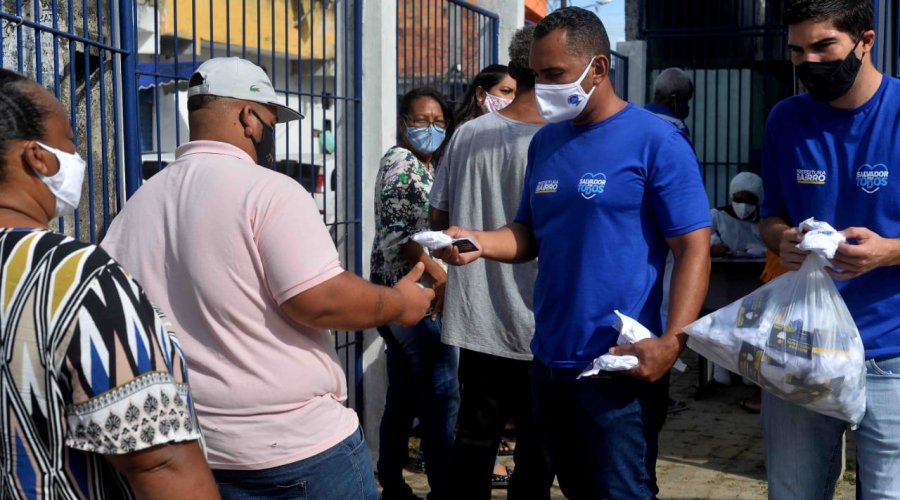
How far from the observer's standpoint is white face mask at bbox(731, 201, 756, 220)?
7.89 m

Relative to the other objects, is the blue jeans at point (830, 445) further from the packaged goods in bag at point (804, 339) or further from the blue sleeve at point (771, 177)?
the blue sleeve at point (771, 177)

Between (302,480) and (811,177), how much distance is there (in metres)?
1.64

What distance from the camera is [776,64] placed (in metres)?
11.8

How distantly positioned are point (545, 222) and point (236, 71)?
108 cm

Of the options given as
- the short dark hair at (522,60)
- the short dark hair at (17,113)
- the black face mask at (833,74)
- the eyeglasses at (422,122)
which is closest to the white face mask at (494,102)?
the eyeglasses at (422,122)

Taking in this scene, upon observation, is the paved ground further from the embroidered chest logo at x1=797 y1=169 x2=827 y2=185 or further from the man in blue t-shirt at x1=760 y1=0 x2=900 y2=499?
the embroidered chest logo at x1=797 y1=169 x2=827 y2=185

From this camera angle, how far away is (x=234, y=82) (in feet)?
8.77

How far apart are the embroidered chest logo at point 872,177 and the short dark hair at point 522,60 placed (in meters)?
1.49

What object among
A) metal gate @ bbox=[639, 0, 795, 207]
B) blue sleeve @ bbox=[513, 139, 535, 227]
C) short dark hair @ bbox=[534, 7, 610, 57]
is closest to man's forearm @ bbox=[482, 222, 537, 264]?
blue sleeve @ bbox=[513, 139, 535, 227]

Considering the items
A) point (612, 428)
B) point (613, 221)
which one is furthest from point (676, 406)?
point (613, 221)

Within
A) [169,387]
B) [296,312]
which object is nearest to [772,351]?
A: [296,312]

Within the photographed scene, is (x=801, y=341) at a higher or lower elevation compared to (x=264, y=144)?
lower

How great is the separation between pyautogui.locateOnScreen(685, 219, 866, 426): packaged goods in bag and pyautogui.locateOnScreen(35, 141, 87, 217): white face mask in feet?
5.81

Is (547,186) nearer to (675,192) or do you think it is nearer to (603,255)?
(603,255)
